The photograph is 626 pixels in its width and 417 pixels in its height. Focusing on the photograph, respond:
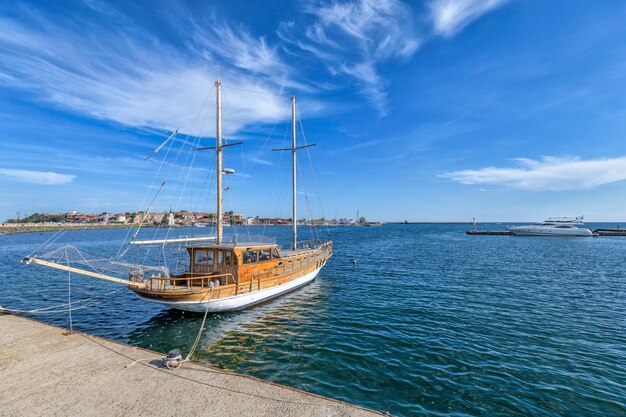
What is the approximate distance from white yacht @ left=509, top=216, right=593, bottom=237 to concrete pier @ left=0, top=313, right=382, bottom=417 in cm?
11618

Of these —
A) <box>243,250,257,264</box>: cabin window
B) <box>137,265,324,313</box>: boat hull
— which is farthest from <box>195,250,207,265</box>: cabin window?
<box>137,265,324,313</box>: boat hull

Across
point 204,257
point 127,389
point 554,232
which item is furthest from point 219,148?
point 554,232

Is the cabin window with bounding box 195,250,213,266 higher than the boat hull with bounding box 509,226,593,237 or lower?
higher

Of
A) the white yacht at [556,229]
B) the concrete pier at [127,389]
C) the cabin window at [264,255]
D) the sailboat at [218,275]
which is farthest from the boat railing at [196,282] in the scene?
the white yacht at [556,229]

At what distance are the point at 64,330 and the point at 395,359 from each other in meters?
13.2

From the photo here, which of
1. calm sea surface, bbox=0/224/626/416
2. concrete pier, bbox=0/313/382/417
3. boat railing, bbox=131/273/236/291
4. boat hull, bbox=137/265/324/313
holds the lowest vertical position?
calm sea surface, bbox=0/224/626/416

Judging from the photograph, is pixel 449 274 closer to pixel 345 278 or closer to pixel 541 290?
pixel 541 290

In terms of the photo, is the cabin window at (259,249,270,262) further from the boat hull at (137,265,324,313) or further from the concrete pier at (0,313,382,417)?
the concrete pier at (0,313,382,417)

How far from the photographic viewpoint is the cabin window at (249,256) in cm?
1777

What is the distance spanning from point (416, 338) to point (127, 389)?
11622mm

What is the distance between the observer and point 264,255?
19344 millimetres

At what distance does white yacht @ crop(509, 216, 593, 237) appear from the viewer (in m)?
91.7

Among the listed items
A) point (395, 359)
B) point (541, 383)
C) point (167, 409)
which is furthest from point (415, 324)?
point (167, 409)

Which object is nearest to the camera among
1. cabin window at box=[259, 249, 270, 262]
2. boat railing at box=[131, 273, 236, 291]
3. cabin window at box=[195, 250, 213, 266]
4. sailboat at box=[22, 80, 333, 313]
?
sailboat at box=[22, 80, 333, 313]
